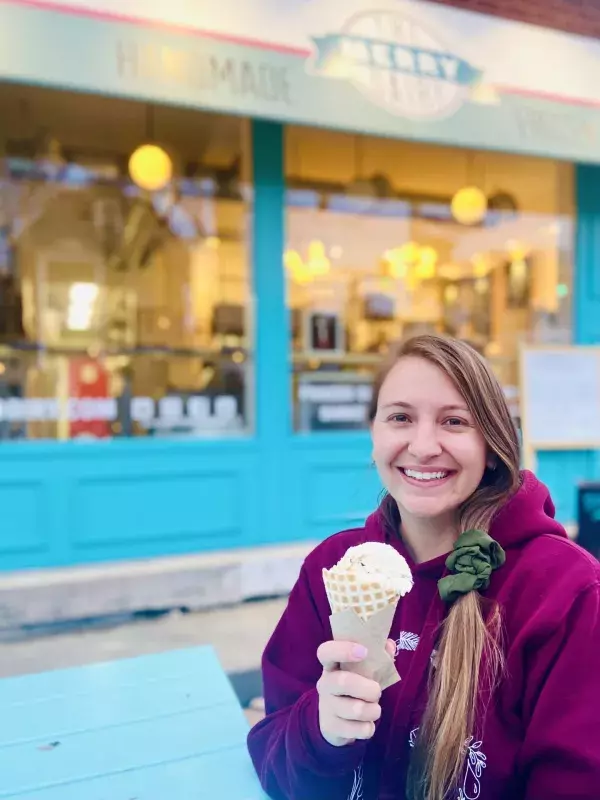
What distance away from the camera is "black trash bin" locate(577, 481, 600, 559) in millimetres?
4250

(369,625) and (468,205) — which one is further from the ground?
(468,205)

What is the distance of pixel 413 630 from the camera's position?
145 cm

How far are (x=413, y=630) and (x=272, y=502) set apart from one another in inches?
138

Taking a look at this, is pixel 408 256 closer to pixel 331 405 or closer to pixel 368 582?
pixel 331 405

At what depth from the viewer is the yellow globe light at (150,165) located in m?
5.12

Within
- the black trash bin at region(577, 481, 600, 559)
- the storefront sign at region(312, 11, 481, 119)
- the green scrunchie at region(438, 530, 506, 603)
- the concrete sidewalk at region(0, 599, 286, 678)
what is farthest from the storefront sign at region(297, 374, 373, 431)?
the green scrunchie at region(438, 530, 506, 603)

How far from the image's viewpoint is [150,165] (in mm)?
5125

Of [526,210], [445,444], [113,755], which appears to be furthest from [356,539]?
[526,210]

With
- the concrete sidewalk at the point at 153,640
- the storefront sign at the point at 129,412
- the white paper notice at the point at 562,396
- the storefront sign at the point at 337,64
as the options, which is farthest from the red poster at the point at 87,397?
the white paper notice at the point at 562,396

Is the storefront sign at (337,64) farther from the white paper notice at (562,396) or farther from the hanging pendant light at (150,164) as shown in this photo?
the white paper notice at (562,396)

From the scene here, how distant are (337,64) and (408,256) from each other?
84.4 inches

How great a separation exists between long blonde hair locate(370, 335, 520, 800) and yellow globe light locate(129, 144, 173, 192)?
14.0ft

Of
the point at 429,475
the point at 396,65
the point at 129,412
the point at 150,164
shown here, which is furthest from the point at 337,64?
the point at 429,475

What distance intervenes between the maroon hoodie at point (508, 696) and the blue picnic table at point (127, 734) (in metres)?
0.24
